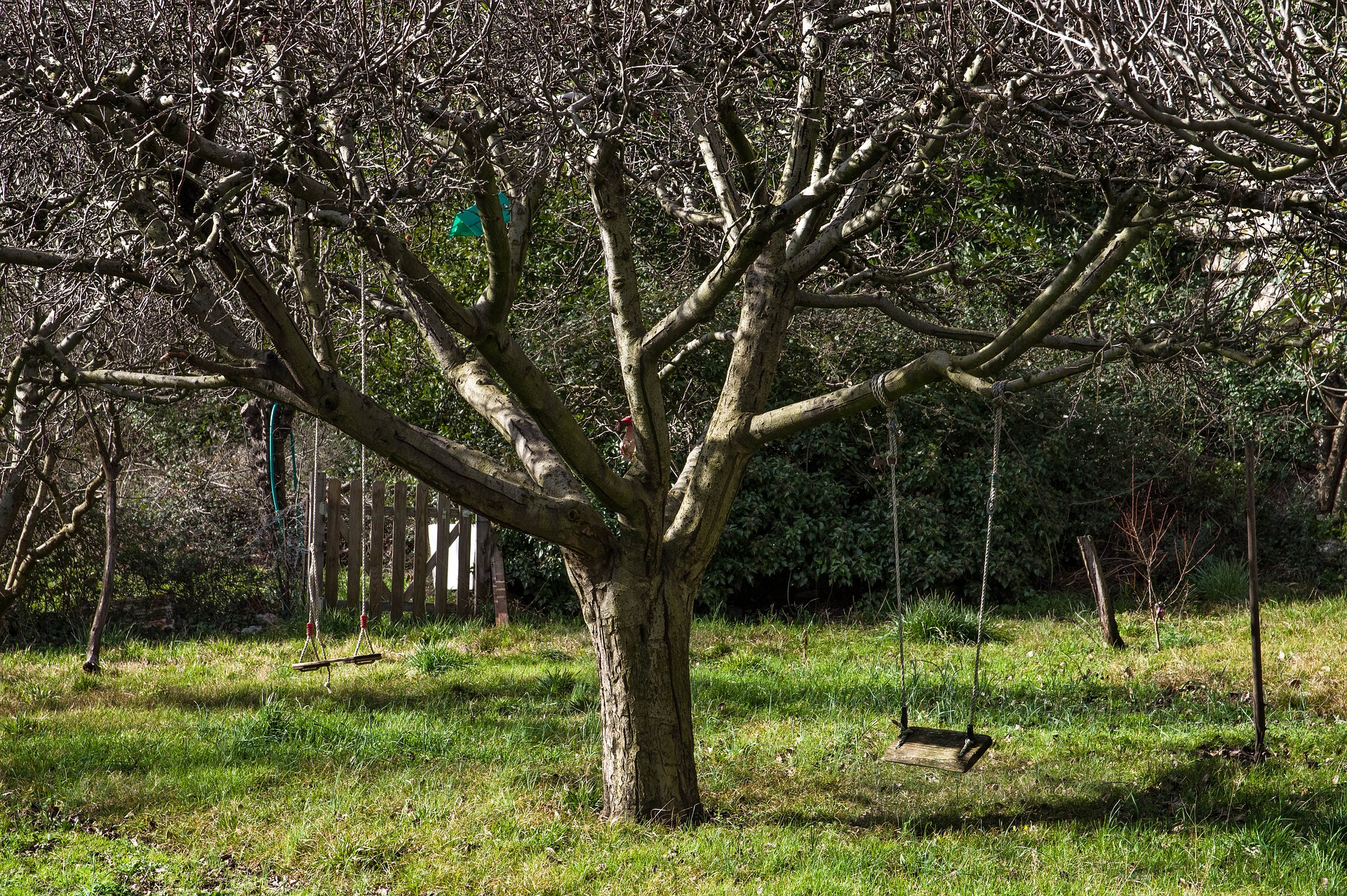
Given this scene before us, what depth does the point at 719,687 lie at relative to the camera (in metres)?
7.40

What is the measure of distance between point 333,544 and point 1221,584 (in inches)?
328

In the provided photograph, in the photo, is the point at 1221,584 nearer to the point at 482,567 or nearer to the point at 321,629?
the point at 482,567

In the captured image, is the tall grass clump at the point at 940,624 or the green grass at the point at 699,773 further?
the tall grass clump at the point at 940,624

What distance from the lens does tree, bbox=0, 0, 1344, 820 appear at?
3.83 metres

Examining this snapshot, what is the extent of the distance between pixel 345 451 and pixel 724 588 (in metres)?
5.93

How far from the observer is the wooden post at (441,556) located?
9.94 m

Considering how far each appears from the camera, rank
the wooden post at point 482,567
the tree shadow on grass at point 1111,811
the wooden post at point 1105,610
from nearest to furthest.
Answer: the tree shadow on grass at point 1111,811
the wooden post at point 1105,610
the wooden post at point 482,567

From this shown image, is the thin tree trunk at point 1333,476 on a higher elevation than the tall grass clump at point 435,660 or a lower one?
higher

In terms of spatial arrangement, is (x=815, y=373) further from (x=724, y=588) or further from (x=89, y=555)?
(x=89, y=555)

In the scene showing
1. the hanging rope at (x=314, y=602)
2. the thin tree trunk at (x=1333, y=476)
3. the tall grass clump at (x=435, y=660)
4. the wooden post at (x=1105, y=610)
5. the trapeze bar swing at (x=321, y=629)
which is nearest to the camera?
the trapeze bar swing at (x=321, y=629)

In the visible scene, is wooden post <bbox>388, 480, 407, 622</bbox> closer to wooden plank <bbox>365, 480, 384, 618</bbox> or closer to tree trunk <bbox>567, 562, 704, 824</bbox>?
wooden plank <bbox>365, 480, 384, 618</bbox>

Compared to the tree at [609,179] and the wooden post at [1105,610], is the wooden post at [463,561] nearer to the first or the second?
the tree at [609,179]

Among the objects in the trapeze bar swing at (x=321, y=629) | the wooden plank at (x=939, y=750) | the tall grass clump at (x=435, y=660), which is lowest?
the wooden plank at (x=939, y=750)

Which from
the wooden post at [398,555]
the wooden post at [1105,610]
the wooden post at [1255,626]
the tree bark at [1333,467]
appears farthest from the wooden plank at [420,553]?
the tree bark at [1333,467]
